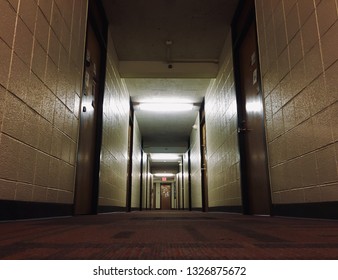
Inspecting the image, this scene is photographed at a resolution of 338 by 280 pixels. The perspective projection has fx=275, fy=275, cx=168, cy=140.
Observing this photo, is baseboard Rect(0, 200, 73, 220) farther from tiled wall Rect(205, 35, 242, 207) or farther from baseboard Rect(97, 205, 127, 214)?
tiled wall Rect(205, 35, 242, 207)

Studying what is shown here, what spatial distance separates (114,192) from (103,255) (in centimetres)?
442

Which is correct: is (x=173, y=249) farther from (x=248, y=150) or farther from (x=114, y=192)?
(x=114, y=192)

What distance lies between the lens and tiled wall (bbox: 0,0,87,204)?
5.24ft

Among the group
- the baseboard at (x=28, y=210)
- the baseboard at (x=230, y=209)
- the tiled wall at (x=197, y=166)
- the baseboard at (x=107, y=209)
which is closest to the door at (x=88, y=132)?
the baseboard at (x=107, y=209)

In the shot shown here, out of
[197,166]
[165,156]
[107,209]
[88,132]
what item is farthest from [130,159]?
→ [165,156]

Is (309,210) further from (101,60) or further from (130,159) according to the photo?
(130,159)

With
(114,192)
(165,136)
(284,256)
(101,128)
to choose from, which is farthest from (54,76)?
(165,136)

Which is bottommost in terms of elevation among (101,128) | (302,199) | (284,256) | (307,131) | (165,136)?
(284,256)

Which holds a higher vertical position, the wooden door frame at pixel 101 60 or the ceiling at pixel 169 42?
the ceiling at pixel 169 42

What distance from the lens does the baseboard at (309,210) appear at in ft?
5.88

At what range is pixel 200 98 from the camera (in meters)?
6.91

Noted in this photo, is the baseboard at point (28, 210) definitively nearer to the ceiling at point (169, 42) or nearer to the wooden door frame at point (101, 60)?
the wooden door frame at point (101, 60)

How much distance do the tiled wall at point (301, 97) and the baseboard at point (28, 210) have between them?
1992 mm

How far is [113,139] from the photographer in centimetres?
480
